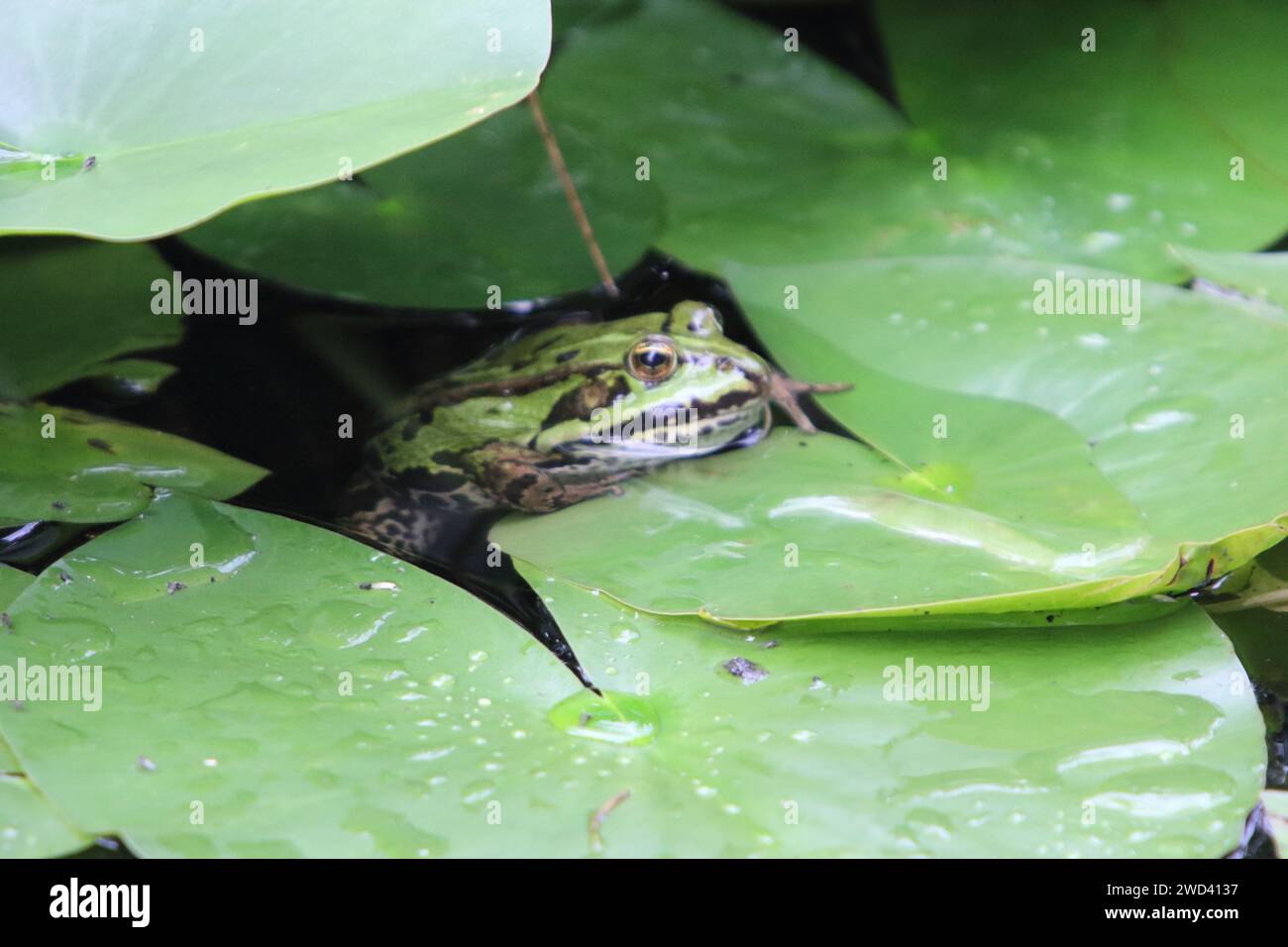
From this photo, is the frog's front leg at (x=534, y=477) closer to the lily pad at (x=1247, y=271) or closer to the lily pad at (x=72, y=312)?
the lily pad at (x=72, y=312)

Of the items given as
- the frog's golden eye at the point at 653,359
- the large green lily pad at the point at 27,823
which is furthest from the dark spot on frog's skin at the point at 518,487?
the large green lily pad at the point at 27,823

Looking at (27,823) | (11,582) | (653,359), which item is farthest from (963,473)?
(11,582)

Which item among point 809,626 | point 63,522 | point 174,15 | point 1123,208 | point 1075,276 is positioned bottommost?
point 809,626

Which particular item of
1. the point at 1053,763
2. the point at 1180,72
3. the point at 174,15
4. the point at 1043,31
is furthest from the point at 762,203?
the point at 1053,763

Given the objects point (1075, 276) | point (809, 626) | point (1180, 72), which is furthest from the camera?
point (1180, 72)

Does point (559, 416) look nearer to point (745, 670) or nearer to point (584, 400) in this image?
point (584, 400)

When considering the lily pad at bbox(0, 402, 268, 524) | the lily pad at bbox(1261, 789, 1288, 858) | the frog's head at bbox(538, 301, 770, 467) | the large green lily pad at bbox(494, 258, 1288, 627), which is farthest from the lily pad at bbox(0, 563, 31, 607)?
the lily pad at bbox(1261, 789, 1288, 858)

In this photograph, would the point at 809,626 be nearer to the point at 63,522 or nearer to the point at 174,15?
the point at 63,522
